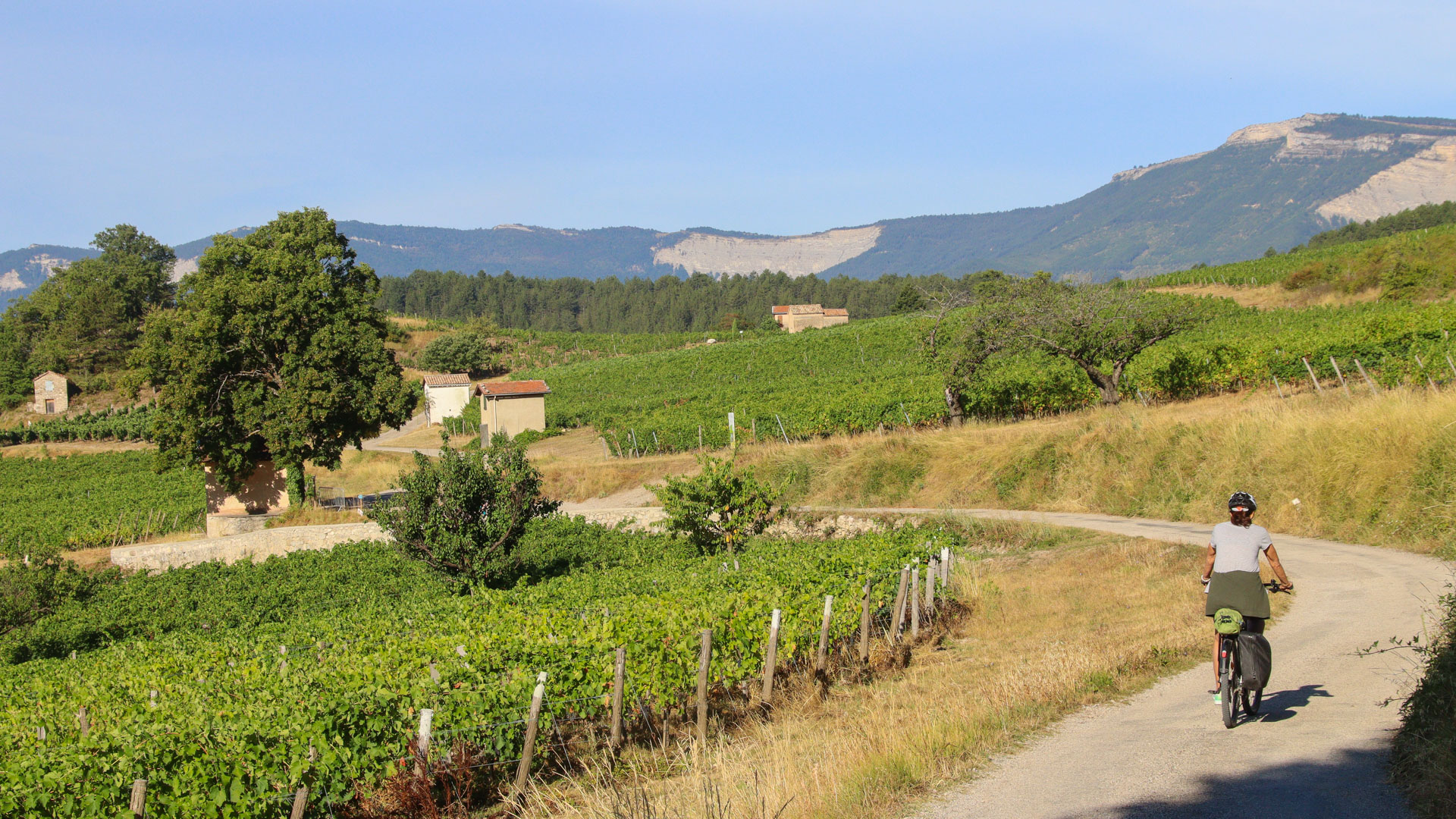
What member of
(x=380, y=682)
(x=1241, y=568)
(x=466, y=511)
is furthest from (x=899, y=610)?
(x=466, y=511)

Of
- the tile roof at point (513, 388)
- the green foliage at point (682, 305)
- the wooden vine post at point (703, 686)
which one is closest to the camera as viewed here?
the wooden vine post at point (703, 686)

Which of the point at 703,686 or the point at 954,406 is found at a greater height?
the point at 954,406

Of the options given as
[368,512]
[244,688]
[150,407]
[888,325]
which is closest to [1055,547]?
[368,512]

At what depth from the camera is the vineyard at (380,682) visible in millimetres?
6809

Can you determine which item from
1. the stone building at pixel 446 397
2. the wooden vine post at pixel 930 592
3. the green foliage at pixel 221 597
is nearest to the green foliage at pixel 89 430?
the stone building at pixel 446 397

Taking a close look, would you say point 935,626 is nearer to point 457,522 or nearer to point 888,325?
point 457,522

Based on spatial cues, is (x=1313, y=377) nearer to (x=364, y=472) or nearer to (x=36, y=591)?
(x=36, y=591)

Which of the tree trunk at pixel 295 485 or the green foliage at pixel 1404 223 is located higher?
the green foliage at pixel 1404 223

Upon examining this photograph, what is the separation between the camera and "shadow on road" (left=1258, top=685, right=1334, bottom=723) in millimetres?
7588

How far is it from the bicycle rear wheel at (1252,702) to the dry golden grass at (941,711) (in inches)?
54.2

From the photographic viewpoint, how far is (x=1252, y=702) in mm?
7547

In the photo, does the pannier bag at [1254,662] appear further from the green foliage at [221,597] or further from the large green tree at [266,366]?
the large green tree at [266,366]

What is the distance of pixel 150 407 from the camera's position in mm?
72000

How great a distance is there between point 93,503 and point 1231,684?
43106 mm
